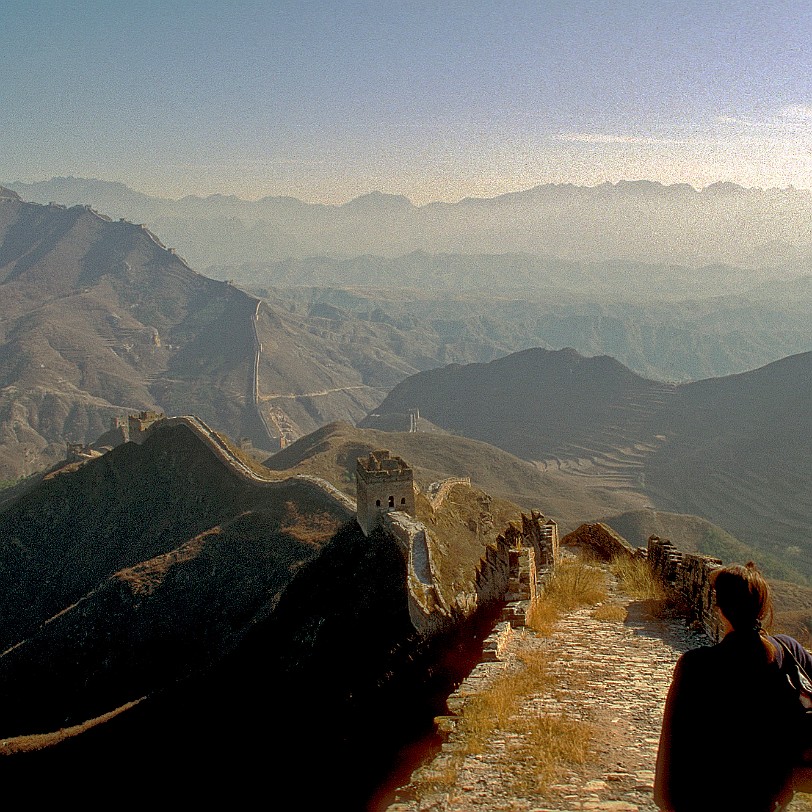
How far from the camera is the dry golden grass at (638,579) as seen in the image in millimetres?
15156

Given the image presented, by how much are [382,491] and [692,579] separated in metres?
26.5

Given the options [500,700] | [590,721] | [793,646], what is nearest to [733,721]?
[793,646]

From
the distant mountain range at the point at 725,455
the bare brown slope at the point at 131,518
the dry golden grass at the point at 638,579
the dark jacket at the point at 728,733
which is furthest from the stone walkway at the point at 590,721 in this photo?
the distant mountain range at the point at 725,455

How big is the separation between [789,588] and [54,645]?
56.2 m

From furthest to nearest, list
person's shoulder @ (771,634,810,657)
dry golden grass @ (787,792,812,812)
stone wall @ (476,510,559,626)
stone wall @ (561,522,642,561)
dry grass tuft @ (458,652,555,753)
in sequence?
stone wall @ (561,522,642,561)
stone wall @ (476,510,559,626)
dry grass tuft @ (458,652,555,753)
dry golden grass @ (787,792,812,812)
person's shoulder @ (771,634,810,657)

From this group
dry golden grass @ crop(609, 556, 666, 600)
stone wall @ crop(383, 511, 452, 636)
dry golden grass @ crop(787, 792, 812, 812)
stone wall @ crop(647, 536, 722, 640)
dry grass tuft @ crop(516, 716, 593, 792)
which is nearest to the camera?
dry golden grass @ crop(787, 792, 812, 812)

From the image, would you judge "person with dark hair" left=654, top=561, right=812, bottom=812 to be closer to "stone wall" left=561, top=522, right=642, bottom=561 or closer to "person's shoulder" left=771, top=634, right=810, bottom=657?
"person's shoulder" left=771, top=634, right=810, bottom=657

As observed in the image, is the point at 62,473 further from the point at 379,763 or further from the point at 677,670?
the point at 677,670

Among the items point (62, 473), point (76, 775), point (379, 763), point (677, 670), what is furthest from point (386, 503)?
point (62, 473)

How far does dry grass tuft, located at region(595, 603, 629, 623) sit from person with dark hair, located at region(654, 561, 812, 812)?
Result: 826cm

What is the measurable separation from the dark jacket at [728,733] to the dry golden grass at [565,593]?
7.35m

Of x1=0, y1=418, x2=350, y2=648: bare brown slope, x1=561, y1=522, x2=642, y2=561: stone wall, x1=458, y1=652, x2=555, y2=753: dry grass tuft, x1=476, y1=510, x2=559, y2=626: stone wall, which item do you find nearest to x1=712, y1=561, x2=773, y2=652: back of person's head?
x1=458, y1=652, x2=555, y2=753: dry grass tuft

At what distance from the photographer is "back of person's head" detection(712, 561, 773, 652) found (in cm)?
546

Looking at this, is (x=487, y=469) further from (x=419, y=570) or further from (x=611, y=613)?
(x=611, y=613)
